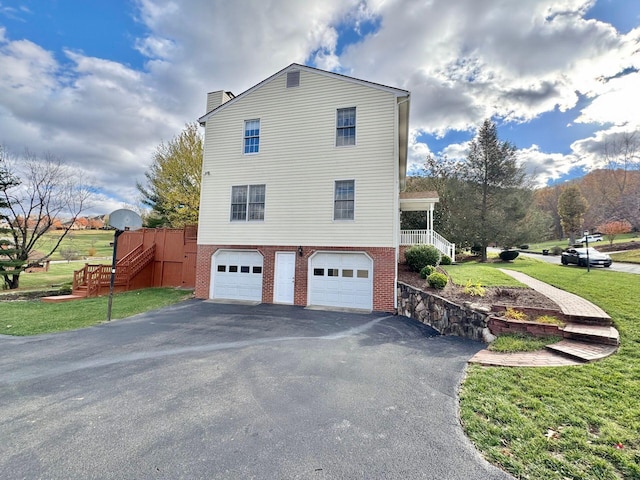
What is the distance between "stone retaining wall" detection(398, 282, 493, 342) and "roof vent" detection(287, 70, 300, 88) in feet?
31.8

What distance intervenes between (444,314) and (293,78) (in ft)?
37.3

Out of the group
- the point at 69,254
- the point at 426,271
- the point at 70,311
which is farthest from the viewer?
the point at 69,254

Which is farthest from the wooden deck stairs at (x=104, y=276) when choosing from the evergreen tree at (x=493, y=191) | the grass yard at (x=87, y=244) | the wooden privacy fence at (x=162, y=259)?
the evergreen tree at (x=493, y=191)

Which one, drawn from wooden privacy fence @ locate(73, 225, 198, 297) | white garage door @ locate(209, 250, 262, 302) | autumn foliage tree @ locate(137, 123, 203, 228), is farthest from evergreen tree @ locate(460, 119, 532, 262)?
autumn foliage tree @ locate(137, 123, 203, 228)

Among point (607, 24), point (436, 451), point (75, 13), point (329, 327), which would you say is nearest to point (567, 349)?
point (436, 451)

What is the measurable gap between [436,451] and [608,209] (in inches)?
1834

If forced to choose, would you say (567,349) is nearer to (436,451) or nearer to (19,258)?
(436,451)

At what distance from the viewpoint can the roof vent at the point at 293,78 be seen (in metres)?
12.3

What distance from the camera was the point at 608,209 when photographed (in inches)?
1342

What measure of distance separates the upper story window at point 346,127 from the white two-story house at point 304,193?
42 millimetres

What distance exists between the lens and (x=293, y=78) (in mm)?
12328

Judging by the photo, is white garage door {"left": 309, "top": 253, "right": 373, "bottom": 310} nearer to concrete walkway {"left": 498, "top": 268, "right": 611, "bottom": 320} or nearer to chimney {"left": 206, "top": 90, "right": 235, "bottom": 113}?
concrete walkway {"left": 498, "top": 268, "right": 611, "bottom": 320}

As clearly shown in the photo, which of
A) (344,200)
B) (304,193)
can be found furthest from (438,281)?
(304,193)

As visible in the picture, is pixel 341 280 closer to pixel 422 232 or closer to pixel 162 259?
pixel 422 232
